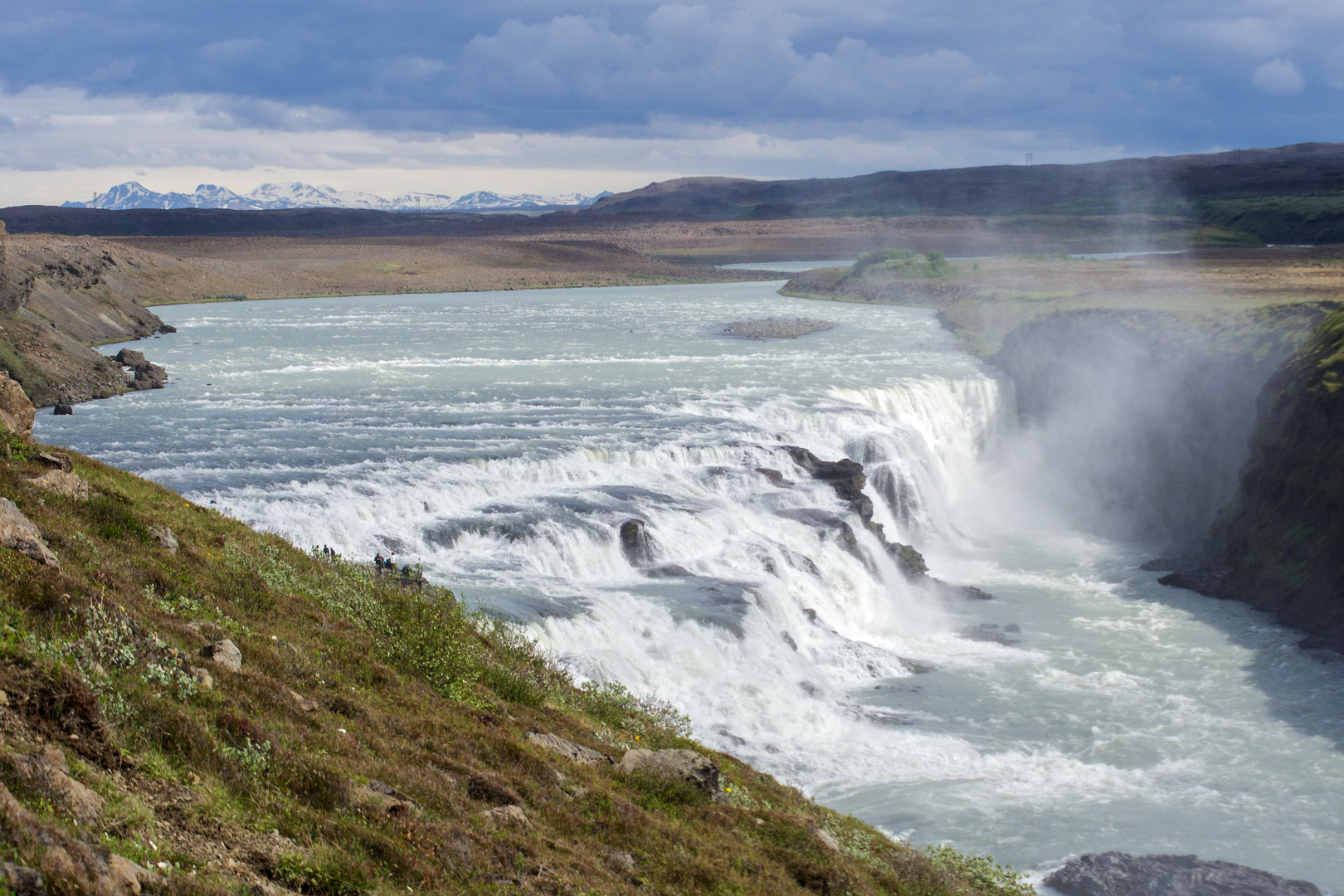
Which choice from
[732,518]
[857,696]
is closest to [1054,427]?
[732,518]

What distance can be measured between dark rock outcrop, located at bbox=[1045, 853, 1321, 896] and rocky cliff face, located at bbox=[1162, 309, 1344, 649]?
12161 millimetres

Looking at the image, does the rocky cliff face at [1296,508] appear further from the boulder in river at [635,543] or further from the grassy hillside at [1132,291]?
the boulder in river at [635,543]

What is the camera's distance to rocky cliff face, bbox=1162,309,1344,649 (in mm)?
25984

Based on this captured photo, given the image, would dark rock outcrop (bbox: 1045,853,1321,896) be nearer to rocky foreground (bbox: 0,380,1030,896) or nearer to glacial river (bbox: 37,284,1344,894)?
glacial river (bbox: 37,284,1344,894)

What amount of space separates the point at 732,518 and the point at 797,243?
14586 centimetres

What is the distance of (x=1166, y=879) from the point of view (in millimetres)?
14578

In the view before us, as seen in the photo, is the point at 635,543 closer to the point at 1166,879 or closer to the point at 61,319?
the point at 1166,879

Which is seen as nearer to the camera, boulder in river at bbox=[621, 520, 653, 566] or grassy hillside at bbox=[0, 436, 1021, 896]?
grassy hillside at bbox=[0, 436, 1021, 896]

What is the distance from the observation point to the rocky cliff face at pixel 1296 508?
1023 inches

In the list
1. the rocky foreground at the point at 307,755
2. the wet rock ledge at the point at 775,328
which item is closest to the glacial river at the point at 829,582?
the rocky foreground at the point at 307,755

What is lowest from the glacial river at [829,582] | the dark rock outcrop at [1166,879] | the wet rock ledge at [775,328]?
the dark rock outcrop at [1166,879]

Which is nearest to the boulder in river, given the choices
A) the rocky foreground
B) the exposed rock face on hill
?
the rocky foreground

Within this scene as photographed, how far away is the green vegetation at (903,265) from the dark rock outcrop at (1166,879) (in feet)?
253

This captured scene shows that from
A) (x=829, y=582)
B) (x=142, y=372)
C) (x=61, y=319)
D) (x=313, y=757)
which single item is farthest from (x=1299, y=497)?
(x=61, y=319)
